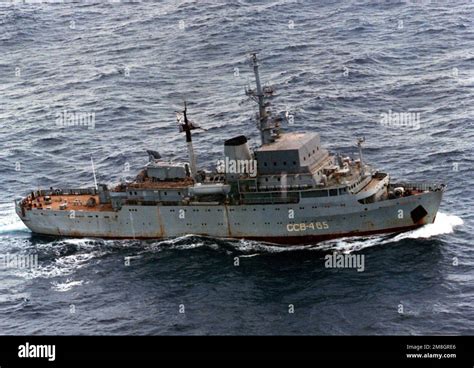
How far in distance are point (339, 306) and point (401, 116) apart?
4588 cm

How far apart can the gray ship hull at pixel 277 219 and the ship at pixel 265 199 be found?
3.4 inches

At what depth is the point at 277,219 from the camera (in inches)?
2793

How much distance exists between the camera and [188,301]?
61250 millimetres

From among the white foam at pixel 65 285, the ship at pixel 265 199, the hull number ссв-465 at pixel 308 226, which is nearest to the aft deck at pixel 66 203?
the ship at pixel 265 199

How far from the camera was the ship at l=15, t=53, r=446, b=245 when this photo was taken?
69.7 m

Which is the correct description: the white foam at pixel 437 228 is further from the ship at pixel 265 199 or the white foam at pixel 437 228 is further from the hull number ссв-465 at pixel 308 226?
the hull number ссв-465 at pixel 308 226

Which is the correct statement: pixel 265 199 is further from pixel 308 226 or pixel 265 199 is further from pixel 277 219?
pixel 308 226

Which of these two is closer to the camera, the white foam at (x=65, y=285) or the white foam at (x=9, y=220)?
the white foam at (x=65, y=285)

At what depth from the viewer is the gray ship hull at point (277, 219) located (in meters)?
69.6

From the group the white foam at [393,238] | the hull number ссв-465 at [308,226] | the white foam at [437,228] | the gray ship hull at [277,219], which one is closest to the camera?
the white foam at [393,238]

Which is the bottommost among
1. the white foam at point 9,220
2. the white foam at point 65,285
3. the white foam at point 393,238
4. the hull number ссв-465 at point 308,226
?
the white foam at point 65,285

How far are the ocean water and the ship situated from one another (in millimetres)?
1579

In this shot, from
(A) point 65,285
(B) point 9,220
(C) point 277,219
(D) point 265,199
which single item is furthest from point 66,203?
(C) point 277,219

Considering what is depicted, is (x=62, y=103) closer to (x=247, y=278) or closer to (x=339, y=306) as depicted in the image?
(x=247, y=278)
